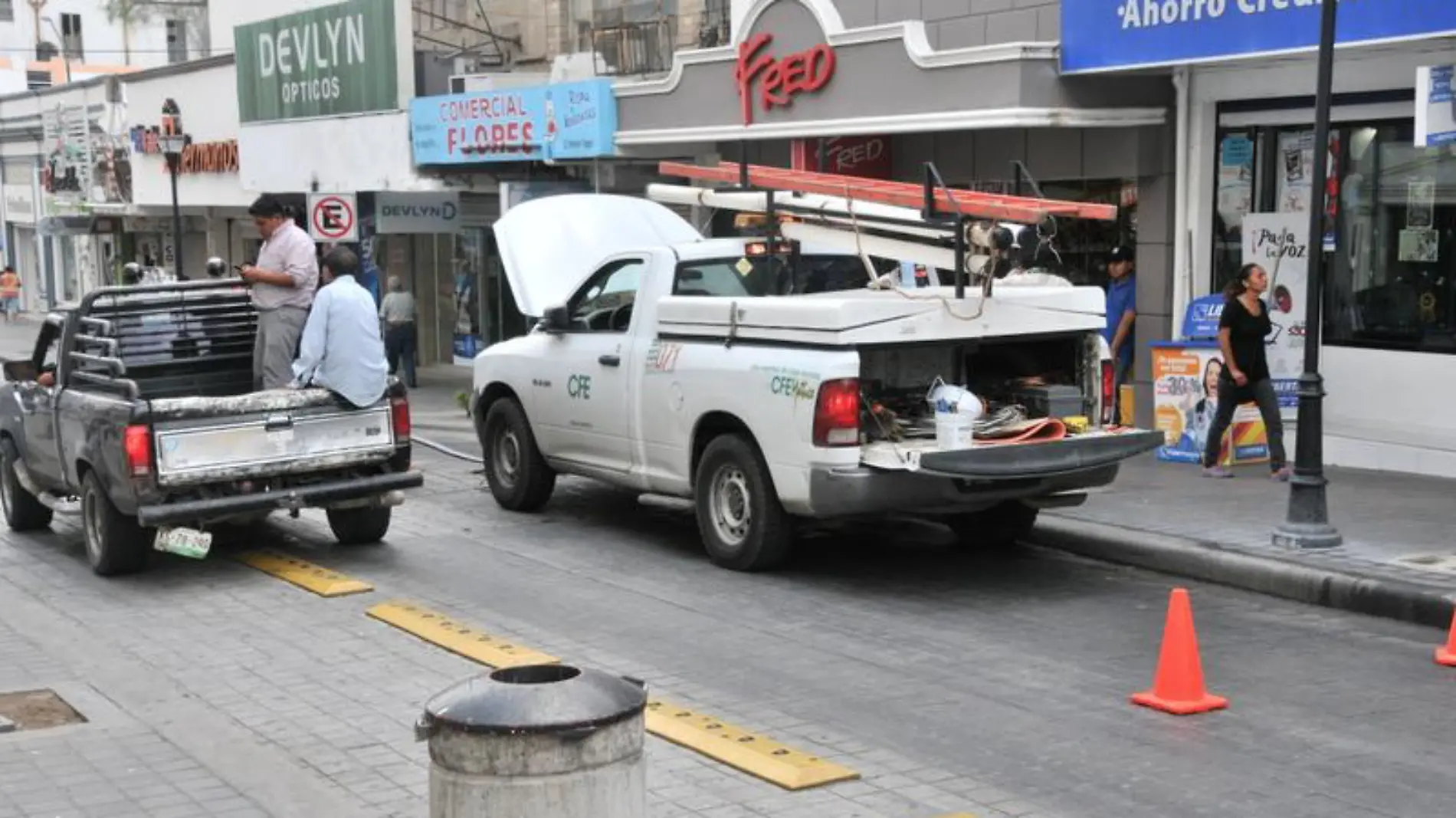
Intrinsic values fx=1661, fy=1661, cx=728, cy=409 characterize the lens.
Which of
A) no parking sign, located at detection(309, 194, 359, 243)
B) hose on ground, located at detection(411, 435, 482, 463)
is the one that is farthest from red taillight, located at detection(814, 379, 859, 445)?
no parking sign, located at detection(309, 194, 359, 243)

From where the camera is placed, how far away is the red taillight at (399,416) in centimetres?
1073

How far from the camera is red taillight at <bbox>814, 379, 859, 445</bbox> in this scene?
9195mm

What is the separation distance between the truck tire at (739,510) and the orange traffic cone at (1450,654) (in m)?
3.70

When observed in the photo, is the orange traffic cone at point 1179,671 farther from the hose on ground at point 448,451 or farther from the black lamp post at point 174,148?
the black lamp post at point 174,148

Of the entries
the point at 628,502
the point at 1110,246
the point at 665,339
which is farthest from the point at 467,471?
the point at 1110,246

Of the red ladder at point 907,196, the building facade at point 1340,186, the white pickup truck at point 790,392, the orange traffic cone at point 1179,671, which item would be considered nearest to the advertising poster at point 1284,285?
the building facade at point 1340,186

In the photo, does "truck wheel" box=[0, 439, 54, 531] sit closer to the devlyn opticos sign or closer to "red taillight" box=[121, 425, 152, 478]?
"red taillight" box=[121, 425, 152, 478]

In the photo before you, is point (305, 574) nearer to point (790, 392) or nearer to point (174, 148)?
point (790, 392)

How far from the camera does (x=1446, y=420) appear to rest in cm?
1312

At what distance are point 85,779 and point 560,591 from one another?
3851 millimetres

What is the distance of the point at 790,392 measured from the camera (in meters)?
9.45

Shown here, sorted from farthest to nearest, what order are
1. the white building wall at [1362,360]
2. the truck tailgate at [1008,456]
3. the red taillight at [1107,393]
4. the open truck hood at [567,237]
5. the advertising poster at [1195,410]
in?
the advertising poster at [1195,410], the open truck hood at [567,237], the white building wall at [1362,360], the red taillight at [1107,393], the truck tailgate at [1008,456]

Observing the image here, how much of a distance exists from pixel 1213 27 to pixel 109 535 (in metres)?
9.02

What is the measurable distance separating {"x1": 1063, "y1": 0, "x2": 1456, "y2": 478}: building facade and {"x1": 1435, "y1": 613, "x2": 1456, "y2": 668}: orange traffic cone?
514 cm
